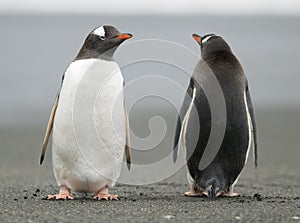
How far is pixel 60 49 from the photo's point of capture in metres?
29.8

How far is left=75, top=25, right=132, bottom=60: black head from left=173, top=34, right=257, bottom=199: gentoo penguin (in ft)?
3.07

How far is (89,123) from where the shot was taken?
249 inches

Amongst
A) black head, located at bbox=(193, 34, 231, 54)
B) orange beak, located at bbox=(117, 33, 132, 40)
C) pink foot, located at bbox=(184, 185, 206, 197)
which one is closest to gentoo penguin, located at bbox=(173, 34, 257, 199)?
pink foot, located at bbox=(184, 185, 206, 197)

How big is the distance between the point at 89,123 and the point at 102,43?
764mm

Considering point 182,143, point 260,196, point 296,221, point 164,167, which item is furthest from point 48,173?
point 296,221

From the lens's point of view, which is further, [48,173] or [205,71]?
[48,173]

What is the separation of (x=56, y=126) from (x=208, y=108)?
1.44 metres

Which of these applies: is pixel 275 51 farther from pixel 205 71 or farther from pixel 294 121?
pixel 205 71

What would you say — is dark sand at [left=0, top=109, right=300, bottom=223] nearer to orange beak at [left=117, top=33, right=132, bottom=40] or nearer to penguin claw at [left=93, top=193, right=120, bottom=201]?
penguin claw at [left=93, top=193, right=120, bottom=201]

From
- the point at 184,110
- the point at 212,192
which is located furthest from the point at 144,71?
the point at 212,192

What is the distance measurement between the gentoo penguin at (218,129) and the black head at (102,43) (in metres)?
0.94

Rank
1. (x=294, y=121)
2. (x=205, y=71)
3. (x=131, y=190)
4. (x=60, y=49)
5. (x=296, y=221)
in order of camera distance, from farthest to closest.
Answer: (x=60, y=49) < (x=294, y=121) < (x=131, y=190) < (x=205, y=71) < (x=296, y=221)

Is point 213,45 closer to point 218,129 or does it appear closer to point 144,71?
point 218,129

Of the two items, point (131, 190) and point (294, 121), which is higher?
point (294, 121)
